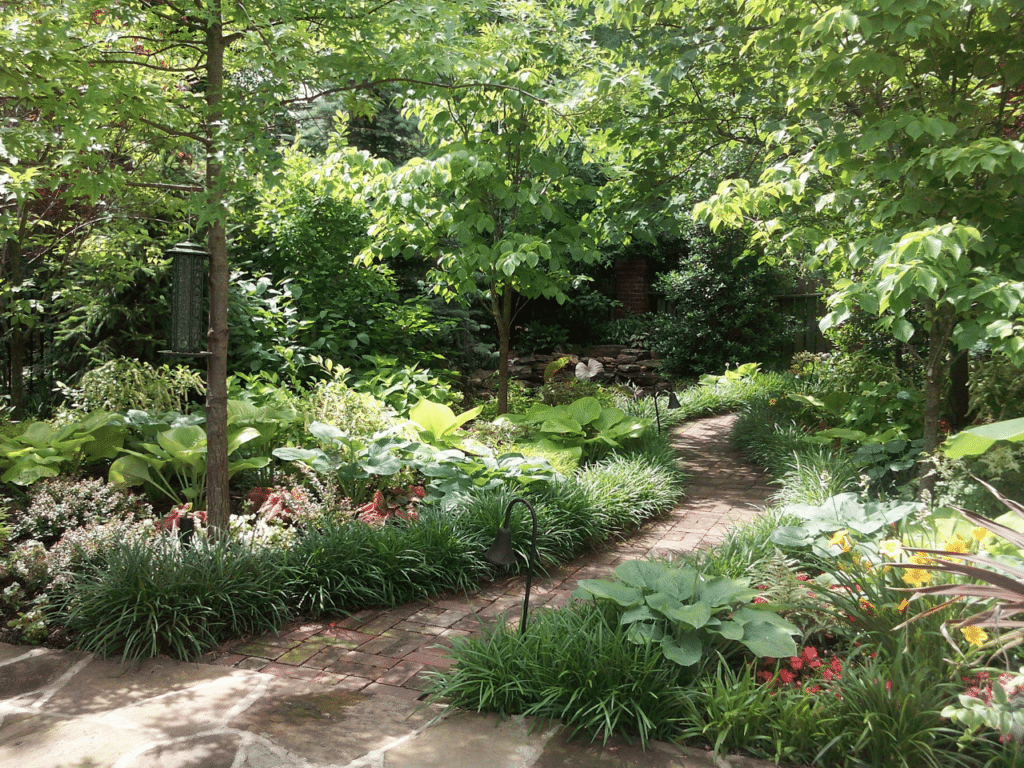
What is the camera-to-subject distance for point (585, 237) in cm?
679

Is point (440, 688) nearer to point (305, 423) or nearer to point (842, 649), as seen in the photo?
point (842, 649)

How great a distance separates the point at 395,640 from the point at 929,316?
3.59m

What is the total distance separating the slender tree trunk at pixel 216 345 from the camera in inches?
158

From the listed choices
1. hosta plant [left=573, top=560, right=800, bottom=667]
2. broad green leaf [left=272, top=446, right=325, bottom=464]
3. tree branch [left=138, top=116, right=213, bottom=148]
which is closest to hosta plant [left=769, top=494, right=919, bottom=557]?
hosta plant [left=573, top=560, right=800, bottom=667]

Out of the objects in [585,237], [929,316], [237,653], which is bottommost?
[237,653]

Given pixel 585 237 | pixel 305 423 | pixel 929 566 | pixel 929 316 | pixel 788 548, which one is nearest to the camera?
pixel 929 566

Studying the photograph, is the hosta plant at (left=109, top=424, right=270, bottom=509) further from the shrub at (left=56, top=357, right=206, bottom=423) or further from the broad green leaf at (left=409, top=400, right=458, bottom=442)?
the broad green leaf at (left=409, top=400, right=458, bottom=442)

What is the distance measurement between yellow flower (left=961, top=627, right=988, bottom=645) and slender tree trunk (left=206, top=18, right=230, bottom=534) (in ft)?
10.8

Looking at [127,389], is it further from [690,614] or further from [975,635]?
[975,635]

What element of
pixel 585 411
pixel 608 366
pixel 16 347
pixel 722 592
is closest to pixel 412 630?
pixel 722 592

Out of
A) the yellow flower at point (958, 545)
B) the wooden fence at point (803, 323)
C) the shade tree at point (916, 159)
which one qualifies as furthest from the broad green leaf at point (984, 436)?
the wooden fence at point (803, 323)

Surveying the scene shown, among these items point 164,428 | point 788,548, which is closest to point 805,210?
point 788,548

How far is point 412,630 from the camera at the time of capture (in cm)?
365

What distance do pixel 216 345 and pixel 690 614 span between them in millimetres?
2797
